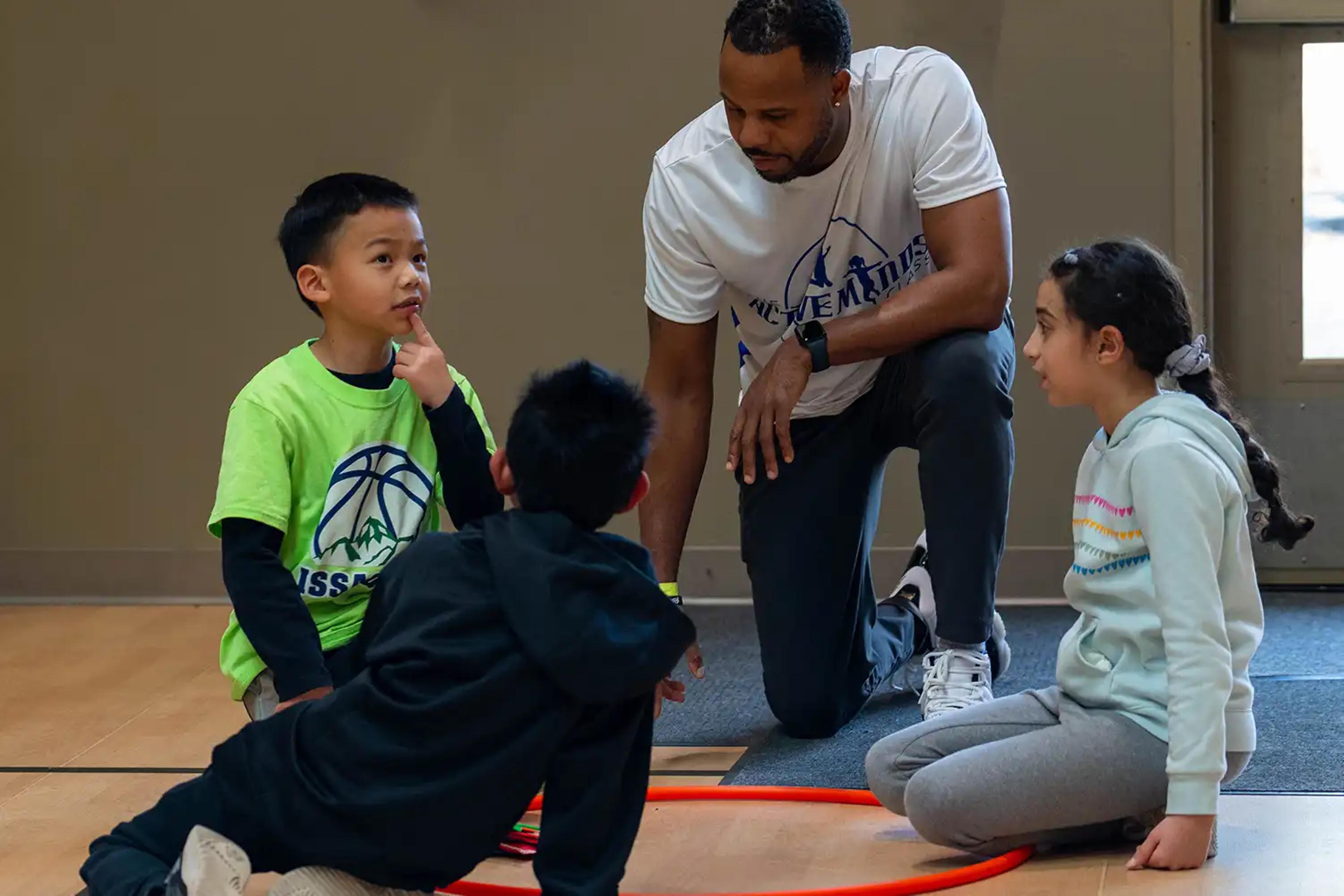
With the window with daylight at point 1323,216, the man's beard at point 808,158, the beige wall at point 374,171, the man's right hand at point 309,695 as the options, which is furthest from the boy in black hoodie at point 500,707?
the window with daylight at point 1323,216

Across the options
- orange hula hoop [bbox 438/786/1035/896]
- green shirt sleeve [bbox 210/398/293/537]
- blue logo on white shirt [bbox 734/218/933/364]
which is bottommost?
orange hula hoop [bbox 438/786/1035/896]

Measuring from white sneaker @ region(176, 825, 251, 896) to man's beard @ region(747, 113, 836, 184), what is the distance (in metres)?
1.19

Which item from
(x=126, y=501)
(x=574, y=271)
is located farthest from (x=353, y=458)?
(x=126, y=501)

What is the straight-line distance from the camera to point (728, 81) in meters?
2.15

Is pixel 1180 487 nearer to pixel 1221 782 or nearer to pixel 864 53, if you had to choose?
pixel 1221 782

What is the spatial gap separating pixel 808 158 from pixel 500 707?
1.07m

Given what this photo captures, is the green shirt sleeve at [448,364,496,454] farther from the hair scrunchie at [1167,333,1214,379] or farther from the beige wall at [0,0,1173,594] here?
the beige wall at [0,0,1173,594]

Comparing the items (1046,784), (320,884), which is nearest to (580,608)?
(320,884)

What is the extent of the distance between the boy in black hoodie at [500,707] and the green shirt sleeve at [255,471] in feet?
1.24

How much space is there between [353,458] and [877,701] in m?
1.04

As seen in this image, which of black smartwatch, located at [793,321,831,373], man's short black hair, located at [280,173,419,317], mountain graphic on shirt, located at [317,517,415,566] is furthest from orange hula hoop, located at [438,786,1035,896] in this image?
man's short black hair, located at [280,173,419,317]

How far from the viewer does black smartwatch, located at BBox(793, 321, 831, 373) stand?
221cm

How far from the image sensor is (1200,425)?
1.77 meters

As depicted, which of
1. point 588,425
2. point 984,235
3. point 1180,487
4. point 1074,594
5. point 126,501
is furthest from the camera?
point 126,501
